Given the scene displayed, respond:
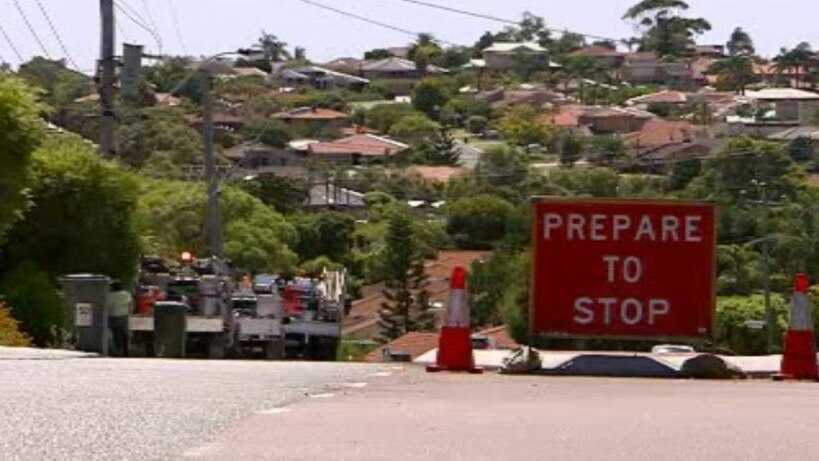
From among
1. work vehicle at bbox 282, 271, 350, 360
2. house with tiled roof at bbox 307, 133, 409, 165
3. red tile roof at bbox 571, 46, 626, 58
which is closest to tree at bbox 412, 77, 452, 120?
house with tiled roof at bbox 307, 133, 409, 165

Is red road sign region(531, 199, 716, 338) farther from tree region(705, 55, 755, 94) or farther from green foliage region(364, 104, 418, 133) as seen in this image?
tree region(705, 55, 755, 94)

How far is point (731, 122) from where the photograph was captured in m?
107

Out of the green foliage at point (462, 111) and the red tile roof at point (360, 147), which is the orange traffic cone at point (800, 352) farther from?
the green foliage at point (462, 111)

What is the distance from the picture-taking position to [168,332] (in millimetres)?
27203

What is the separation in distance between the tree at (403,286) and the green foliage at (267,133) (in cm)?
4225

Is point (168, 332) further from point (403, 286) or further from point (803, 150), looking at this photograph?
point (803, 150)

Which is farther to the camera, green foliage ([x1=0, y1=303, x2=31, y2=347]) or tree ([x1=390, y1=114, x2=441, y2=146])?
tree ([x1=390, y1=114, x2=441, y2=146])

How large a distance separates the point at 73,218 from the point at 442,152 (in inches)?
2892

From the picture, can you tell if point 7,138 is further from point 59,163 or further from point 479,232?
point 479,232

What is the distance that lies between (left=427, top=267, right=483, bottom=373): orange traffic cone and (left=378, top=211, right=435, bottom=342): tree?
35.9m

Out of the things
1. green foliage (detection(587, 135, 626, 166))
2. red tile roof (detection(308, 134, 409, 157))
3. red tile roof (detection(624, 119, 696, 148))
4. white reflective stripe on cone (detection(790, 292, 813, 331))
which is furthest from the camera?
red tile roof (detection(308, 134, 409, 157))

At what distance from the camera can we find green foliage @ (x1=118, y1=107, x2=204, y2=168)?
72750 millimetres

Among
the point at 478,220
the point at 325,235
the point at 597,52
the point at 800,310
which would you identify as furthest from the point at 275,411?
the point at 597,52

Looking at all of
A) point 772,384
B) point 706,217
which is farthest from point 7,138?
point 772,384
